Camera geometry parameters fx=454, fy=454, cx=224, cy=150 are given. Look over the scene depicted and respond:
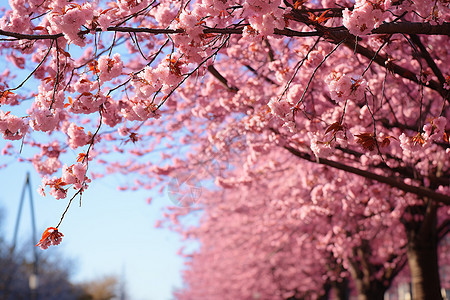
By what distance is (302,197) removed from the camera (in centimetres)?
1095

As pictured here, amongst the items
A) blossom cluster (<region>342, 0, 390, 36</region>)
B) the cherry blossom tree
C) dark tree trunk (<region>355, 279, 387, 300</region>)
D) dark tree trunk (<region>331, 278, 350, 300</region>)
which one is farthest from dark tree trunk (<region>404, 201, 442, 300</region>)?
dark tree trunk (<region>331, 278, 350, 300</region>)

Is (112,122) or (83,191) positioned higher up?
(112,122)

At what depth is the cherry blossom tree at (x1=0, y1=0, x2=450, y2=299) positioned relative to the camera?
134 inches

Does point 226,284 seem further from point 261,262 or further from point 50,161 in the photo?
point 50,161

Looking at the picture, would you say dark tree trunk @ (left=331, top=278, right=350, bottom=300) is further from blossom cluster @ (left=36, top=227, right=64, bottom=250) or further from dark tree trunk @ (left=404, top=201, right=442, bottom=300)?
blossom cluster @ (left=36, top=227, right=64, bottom=250)

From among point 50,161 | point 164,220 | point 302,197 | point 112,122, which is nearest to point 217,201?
point 164,220

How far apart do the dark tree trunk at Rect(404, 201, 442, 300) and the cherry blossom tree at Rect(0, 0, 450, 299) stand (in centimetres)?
2

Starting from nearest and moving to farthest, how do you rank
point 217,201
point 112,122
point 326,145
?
point 326,145 < point 112,122 < point 217,201

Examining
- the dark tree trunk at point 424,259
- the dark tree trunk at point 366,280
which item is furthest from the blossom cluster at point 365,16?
the dark tree trunk at point 366,280

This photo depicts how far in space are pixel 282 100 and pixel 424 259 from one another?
19.0 feet

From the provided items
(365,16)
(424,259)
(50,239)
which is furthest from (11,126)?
(424,259)

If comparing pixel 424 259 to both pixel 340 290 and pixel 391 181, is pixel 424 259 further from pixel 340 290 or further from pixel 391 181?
pixel 340 290

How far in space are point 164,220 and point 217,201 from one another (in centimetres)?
216

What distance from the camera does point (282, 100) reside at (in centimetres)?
411
